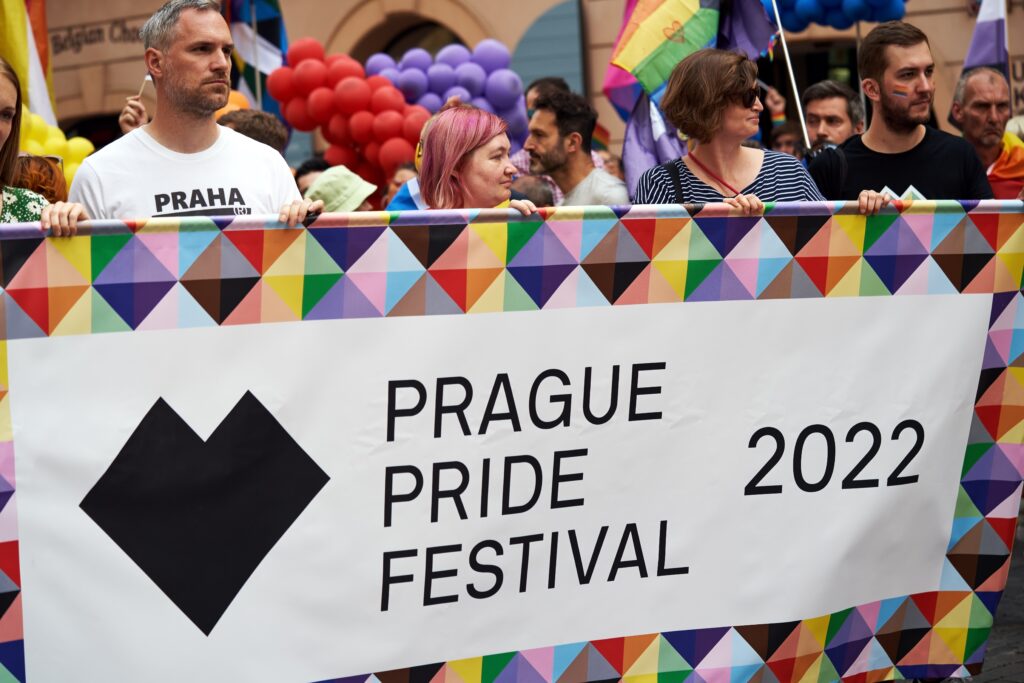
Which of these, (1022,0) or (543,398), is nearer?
(543,398)

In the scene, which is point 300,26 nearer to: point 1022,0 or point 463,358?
point 1022,0

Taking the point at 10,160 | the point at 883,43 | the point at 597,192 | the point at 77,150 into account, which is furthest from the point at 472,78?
the point at 10,160

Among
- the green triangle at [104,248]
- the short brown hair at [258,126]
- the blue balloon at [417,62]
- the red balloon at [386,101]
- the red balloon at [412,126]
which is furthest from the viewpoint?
the blue balloon at [417,62]

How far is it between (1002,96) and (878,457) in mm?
3020

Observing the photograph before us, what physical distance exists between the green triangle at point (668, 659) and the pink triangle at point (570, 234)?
988 millimetres

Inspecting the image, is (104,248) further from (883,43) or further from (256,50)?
(256,50)

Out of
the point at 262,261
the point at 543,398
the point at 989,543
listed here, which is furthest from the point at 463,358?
the point at 989,543

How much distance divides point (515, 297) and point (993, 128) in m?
3.59

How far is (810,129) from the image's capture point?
6.73 metres

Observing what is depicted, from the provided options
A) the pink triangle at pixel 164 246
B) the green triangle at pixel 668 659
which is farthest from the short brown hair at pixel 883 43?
the pink triangle at pixel 164 246

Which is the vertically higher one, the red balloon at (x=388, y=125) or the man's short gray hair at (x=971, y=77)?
the man's short gray hair at (x=971, y=77)

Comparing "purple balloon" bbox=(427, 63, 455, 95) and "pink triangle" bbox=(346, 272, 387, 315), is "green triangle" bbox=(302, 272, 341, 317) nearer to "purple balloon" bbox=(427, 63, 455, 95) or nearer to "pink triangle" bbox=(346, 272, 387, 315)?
"pink triangle" bbox=(346, 272, 387, 315)

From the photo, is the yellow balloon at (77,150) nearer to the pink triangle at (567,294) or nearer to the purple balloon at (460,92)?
the purple balloon at (460,92)

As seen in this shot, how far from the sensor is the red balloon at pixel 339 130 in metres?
9.28
